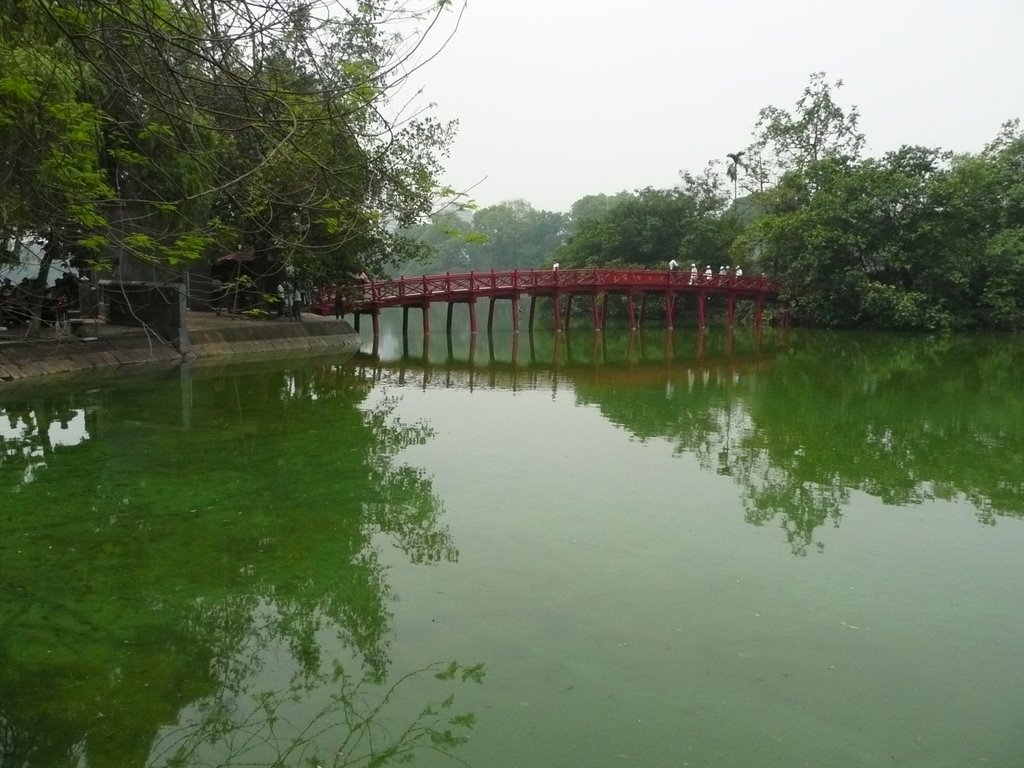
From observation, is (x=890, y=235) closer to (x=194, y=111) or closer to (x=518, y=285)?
(x=518, y=285)

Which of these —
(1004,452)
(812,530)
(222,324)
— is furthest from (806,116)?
(812,530)

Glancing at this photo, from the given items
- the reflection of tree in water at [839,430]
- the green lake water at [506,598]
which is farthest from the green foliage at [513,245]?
the green lake water at [506,598]

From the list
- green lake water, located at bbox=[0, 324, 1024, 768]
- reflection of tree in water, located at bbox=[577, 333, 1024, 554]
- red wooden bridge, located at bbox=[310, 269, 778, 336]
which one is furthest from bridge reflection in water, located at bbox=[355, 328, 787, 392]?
green lake water, located at bbox=[0, 324, 1024, 768]

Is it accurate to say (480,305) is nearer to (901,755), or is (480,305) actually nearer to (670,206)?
(670,206)

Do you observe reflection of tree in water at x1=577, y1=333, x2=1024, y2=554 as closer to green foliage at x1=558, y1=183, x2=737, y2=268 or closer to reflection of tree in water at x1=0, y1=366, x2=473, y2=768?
reflection of tree in water at x1=0, y1=366, x2=473, y2=768

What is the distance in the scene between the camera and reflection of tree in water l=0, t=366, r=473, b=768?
291cm

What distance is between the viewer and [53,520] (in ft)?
16.0

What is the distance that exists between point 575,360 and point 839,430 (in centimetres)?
845

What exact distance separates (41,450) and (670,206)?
26.2m

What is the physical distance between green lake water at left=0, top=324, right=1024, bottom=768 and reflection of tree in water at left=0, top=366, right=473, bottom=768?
2cm

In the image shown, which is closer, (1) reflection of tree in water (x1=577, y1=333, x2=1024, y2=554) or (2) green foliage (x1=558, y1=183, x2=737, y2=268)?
(1) reflection of tree in water (x1=577, y1=333, x2=1024, y2=554)

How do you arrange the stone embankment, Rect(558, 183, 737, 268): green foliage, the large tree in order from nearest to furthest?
1. the large tree
2. the stone embankment
3. Rect(558, 183, 737, 268): green foliage

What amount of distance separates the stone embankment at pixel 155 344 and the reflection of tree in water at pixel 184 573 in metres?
1.85

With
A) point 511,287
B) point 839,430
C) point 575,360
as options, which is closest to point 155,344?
point 575,360
